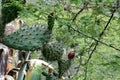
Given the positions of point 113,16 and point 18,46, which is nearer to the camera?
point 18,46

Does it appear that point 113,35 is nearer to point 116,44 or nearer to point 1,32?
point 116,44

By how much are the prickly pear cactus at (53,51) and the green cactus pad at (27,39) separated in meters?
0.09

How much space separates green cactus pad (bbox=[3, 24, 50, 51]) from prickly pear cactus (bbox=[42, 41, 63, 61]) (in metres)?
0.09

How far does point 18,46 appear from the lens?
227 centimetres

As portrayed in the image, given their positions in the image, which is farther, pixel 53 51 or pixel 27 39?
pixel 27 39

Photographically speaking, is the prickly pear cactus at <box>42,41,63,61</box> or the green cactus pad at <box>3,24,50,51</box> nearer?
the prickly pear cactus at <box>42,41,63,61</box>

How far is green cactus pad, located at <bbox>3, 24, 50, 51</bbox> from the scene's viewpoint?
2.27 meters

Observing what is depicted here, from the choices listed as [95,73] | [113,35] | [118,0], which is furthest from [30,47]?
[95,73]

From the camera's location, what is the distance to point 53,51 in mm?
2152

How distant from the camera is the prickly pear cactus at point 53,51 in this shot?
7.03 ft

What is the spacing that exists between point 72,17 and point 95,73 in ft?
2.84

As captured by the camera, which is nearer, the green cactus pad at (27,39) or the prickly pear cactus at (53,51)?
the prickly pear cactus at (53,51)

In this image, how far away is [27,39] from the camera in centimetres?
231

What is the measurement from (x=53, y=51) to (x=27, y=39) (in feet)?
0.79
